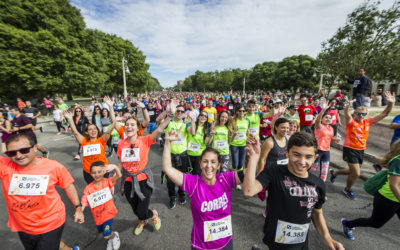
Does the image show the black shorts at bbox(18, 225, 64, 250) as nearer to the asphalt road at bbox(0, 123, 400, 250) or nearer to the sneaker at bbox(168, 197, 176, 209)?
the asphalt road at bbox(0, 123, 400, 250)

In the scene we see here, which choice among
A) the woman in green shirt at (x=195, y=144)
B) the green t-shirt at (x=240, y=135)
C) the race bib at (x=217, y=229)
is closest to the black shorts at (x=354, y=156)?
the green t-shirt at (x=240, y=135)

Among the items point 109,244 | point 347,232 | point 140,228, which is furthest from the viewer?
point 140,228

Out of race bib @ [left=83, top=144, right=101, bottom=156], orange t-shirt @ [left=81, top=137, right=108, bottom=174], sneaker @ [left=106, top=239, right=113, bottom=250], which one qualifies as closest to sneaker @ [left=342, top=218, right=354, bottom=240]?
sneaker @ [left=106, top=239, right=113, bottom=250]

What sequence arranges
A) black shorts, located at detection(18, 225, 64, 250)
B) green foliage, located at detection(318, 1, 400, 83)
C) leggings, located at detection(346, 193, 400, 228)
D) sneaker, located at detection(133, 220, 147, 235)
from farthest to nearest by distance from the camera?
green foliage, located at detection(318, 1, 400, 83)
sneaker, located at detection(133, 220, 147, 235)
leggings, located at detection(346, 193, 400, 228)
black shorts, located at detection(18, 225, 64, 250)

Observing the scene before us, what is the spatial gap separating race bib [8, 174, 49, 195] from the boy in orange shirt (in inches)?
25.3

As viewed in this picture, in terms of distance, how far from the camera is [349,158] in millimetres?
3650

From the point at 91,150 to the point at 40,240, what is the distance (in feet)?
5.52

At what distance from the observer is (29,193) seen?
6.02 ft

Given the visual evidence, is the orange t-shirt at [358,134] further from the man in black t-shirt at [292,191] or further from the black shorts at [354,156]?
the man in black t-shirt at [292,191]

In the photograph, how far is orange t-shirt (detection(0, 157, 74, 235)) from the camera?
1839 mm

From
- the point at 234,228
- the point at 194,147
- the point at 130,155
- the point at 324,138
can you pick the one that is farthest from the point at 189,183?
the point at 324,138

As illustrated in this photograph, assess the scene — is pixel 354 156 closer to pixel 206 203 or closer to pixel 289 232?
pixel 289 232

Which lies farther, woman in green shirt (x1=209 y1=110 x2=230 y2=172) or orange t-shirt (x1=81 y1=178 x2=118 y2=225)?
woman in green shirt (x1=209 y1=110 x2=230 y2=172)

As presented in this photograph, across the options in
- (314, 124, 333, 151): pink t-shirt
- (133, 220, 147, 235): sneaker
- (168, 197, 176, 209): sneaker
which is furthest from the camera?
(314, 124, 333, 151): pink t-shirt
